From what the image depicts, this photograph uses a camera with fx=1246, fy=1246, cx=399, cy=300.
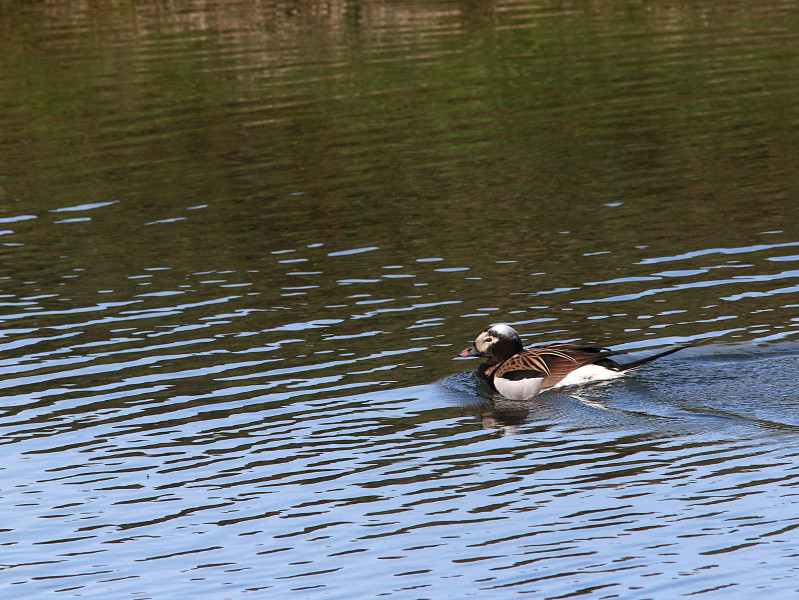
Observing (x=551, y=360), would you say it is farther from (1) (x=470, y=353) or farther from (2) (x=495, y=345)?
(1) (x=470, y=353)

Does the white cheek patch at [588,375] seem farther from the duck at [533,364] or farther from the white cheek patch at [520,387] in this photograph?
the white cheek patch at [520,387]

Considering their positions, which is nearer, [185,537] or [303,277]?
[185,537]

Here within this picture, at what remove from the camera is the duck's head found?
14.6 meters

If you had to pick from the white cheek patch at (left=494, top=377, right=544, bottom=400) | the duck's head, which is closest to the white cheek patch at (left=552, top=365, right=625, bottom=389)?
the white cheek patch at (left=494, top=377, right=544, bottom=400)

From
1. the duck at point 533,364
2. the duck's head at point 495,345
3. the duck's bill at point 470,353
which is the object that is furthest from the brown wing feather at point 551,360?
the duck's bill at point 470,353

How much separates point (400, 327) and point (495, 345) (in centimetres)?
196

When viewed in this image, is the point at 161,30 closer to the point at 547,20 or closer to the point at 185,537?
the point at 547,20

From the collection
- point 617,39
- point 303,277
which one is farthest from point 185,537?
point 617,39

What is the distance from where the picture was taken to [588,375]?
13.9 m

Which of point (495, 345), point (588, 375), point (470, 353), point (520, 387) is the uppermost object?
point (495, 345)

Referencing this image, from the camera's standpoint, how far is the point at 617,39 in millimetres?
39938

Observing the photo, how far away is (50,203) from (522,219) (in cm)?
966

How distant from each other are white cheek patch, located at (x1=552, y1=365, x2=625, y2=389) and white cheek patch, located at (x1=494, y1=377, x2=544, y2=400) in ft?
1.05

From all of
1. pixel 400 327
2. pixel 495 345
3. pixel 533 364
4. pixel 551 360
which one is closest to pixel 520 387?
pixel 533 364
